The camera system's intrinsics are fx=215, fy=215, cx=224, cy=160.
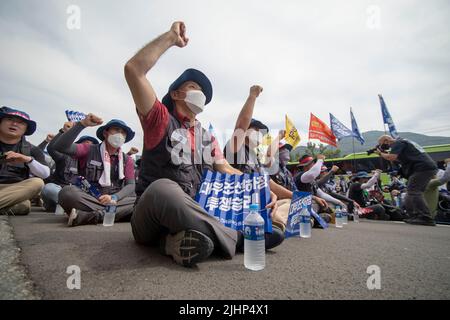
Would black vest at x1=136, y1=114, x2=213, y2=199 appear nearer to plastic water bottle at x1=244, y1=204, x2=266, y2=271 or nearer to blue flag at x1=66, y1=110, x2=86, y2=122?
plastic water bottle at x1=244, y1=204, x2=266, y2=271

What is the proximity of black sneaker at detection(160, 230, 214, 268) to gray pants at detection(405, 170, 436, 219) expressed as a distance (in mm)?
5450

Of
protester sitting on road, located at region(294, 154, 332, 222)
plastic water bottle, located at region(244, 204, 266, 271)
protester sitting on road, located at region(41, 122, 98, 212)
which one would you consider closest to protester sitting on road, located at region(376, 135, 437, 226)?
protester sitting on road, located at region(294, 154, 332, 222)

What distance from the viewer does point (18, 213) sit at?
3.39 metres

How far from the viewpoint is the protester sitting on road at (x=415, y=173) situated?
4.64 metres

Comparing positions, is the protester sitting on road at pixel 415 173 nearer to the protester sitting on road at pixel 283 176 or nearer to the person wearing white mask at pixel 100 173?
the protester sitting on road at pixel 283 176

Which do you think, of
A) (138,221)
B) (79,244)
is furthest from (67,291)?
(79,244)

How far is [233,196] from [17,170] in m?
3.82

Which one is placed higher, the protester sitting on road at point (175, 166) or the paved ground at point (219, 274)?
the protester sitting on road at point (175, 166)

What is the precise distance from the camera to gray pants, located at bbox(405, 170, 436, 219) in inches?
182

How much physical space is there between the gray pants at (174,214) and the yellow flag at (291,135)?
8424mm

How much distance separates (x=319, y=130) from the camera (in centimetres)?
1005

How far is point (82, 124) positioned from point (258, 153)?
8.47 feet

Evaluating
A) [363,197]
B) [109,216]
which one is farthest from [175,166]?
[363,197]

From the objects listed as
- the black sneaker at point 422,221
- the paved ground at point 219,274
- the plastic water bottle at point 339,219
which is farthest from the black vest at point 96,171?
the black sneaker at point 422,221
